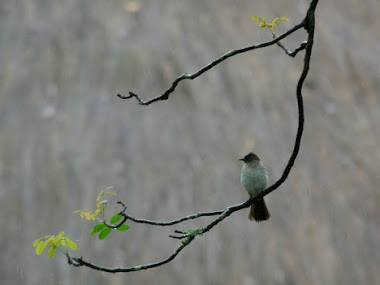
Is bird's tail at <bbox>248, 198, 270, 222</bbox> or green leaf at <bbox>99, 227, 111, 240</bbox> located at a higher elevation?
bird's tail at <bbox>248, 198, 270, 222</bbox>

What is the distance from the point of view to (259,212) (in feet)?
11.6

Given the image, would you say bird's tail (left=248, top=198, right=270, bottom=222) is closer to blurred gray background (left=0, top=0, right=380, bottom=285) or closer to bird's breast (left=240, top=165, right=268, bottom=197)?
bird's breast (left=240, top=165, right=268, bottom=197)

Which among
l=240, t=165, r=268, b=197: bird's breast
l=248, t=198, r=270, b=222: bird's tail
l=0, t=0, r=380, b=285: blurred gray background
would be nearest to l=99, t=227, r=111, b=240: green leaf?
l=248, t=198, r=270, b=222: bird's tail

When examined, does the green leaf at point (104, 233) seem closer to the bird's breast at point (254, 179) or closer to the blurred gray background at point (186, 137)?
the bird's breast at point (254, 179)

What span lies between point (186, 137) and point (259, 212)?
4747mm

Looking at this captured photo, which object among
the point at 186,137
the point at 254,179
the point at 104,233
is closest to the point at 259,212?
the point at 254,179

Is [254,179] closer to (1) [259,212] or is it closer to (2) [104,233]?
(1) [259,212]

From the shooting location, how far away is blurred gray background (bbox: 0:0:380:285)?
7.43 metres

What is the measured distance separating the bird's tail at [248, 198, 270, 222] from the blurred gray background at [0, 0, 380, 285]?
378 centimetres

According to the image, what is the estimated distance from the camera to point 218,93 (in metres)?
8.77

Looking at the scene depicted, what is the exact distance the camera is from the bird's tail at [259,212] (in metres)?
3.51

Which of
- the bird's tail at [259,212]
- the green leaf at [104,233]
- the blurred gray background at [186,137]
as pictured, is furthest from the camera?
the blurred gray background at [186,137]

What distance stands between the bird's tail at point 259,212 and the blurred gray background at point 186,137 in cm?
378

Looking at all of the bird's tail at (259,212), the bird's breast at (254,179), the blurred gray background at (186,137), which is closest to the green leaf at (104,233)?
the bird's tail at (259,212)
